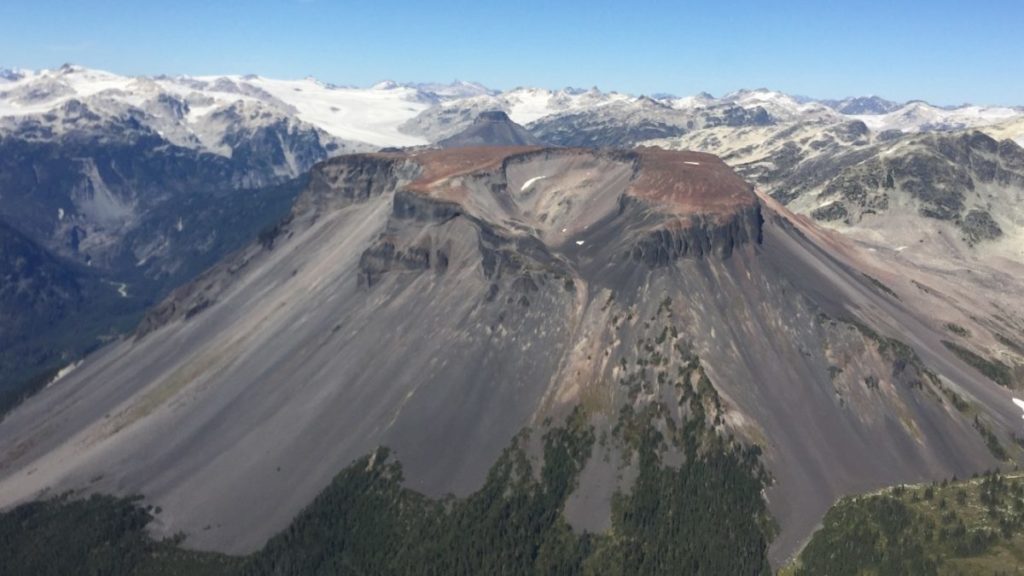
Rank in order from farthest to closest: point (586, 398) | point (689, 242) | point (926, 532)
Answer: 1. point (689, 242)
2. point (586, 398)
3. point (926, 532)

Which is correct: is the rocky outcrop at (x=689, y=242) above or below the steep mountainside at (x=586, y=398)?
above

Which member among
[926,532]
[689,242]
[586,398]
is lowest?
[926,532]

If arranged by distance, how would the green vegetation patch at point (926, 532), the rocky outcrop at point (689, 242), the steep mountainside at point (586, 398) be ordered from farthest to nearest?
1. the rocky outcrop at point (689, 242)
2. the steep mountainside at point (586, 398)
3. the green vegetation patch at point (926, 532)

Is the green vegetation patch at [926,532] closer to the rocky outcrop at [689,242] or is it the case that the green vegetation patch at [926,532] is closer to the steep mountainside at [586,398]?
the steep mountainside at [586,398]

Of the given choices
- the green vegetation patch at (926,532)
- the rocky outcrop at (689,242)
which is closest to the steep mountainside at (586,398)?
the rocky outcrop at (689,242)

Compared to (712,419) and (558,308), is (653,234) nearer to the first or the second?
(558,308)

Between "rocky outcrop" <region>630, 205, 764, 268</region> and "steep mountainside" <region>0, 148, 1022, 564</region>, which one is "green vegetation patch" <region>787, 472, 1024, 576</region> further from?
"rocky outcrop" <region>630, 205, 764, 268</region>

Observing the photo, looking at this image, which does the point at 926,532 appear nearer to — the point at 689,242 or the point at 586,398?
the point at 586,398

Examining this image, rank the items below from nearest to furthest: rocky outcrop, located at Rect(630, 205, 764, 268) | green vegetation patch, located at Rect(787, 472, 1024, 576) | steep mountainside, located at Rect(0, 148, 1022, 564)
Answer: green vegetation patch, located at Rect(787, 472, 1024, 576)
steep mountainside, located at Rect(0, 148, 1022, 564)
rocky outcrop, located at Rect(630, 205, 764, 268)

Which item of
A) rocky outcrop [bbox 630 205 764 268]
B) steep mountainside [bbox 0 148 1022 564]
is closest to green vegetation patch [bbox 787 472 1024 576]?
steep mountainside [bbox 0 148 1022 564]

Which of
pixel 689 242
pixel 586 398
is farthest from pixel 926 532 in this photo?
pixel 689 242

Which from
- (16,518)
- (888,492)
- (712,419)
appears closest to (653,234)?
(712,419)
